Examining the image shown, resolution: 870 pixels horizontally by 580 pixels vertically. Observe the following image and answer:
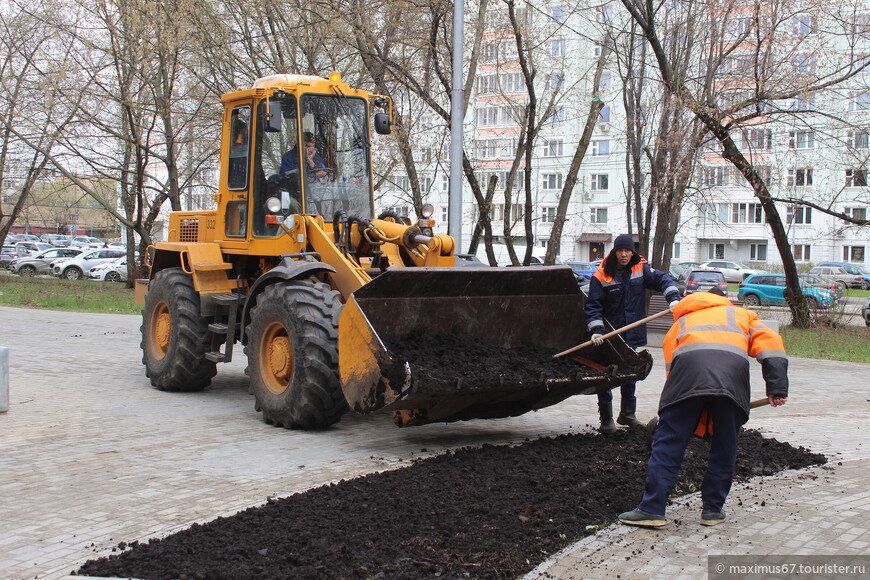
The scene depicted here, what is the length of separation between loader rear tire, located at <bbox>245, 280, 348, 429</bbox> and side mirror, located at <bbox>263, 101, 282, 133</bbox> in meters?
1.61

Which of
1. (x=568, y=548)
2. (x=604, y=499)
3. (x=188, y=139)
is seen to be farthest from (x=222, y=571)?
(x=188, y=139)

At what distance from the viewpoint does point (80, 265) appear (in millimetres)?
43938

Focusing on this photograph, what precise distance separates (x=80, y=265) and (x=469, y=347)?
39.8 m

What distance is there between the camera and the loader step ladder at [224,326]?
32.9 ft

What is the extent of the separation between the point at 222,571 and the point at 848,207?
55524 millimetres

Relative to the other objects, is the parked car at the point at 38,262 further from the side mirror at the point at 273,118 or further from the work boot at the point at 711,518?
the work boot at the point at 711,518

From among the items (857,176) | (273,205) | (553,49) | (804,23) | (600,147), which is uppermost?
(600,147)

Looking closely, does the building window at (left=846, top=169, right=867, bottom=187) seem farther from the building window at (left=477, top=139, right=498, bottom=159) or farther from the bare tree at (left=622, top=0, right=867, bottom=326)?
the building window at (left=477, top=139, right=498, bottom=159)

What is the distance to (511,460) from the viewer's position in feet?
23.2

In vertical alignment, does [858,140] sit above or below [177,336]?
above

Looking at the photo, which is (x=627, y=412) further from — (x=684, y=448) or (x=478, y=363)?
(x=684, y=448)

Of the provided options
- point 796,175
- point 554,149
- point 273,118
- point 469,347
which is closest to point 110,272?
point 796,175

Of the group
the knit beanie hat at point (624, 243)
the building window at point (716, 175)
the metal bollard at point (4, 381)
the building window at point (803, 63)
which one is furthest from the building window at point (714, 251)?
the metal bollard at point (4, 381)

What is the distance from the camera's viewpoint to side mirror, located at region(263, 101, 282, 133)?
9.10m
